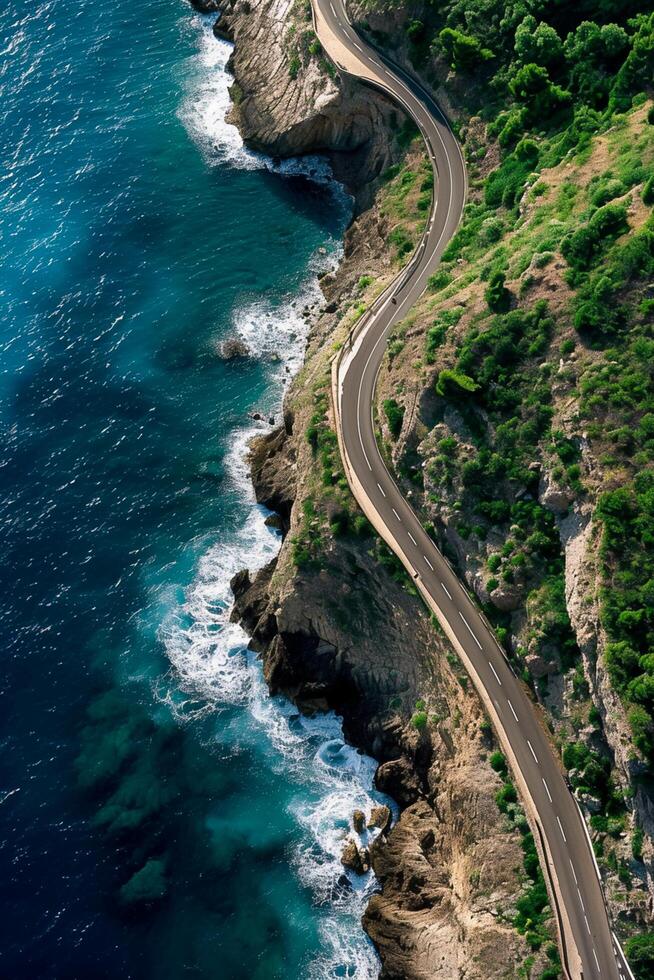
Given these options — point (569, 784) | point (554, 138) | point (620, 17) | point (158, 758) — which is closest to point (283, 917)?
point (158, 758)

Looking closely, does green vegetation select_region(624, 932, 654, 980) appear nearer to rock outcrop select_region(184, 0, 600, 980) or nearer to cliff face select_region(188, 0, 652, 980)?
rock outcrop select_region(184, 0, 600, 980)

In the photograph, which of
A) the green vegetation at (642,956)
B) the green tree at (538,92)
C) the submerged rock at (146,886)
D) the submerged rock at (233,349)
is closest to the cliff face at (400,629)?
the green tree at (538,92)

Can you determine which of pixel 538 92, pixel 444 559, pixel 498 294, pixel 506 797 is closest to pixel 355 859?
pixel 506 797

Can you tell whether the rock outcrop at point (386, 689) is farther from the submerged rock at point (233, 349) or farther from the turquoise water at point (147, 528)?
the submerged rock at point (233, 349)

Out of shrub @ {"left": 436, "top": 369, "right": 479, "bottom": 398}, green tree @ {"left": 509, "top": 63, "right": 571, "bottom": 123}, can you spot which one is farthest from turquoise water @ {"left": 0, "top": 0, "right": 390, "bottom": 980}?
green tree @ {"left": 509, "top": 63, "right": 571, "bottom": 123}

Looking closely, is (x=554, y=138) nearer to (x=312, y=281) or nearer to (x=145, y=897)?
(x=312, y=281)
